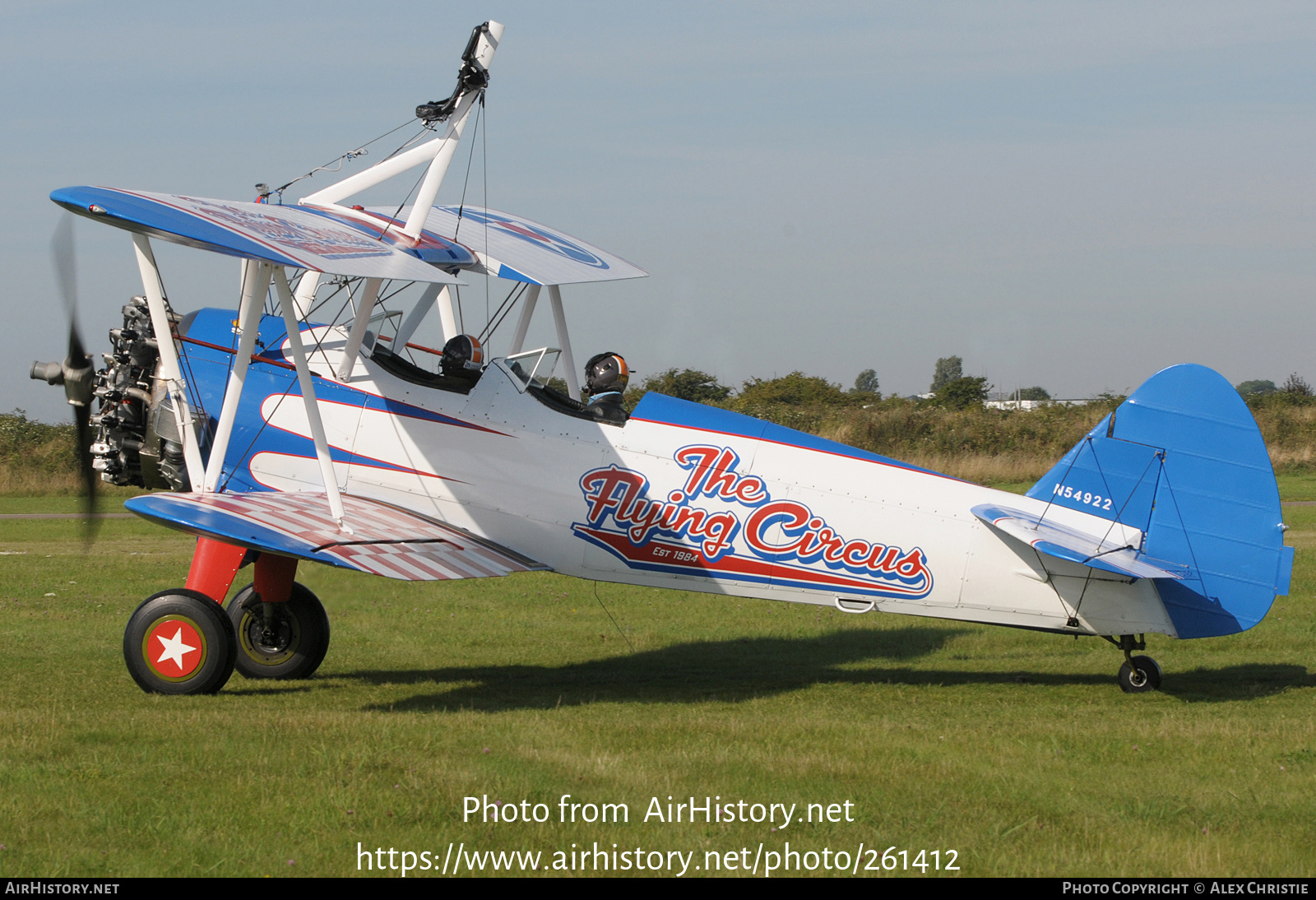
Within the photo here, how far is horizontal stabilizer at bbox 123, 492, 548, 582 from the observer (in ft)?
21.3

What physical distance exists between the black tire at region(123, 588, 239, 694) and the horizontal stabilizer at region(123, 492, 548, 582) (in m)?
0.59

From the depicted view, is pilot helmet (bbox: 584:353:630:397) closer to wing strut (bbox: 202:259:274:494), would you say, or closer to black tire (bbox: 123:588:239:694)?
wing strut (bbox: 202:259:274:494)

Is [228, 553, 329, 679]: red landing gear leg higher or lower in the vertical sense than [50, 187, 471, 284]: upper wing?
lower

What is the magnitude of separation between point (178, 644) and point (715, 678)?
3.67 metres

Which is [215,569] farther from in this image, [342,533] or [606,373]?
[606,373]

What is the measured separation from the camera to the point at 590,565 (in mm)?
7723

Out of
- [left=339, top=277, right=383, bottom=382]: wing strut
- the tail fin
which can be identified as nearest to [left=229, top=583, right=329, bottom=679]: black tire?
[left=339, top=277, right=383, bottom=382]: wing strut

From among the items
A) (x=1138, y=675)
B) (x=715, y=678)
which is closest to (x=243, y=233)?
(x=715, y=678)

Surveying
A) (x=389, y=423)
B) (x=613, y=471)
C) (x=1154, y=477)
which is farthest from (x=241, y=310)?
(x=1154, y=477)

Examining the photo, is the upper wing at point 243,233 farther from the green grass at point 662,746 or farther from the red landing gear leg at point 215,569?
the green grass at point 662,746

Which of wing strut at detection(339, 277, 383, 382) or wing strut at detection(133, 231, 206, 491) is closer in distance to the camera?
wing strut at detection(133, 231, 206, 491)

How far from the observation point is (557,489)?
771 cm

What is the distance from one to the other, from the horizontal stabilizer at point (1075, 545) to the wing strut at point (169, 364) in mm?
5014

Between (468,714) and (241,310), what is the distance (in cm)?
300
